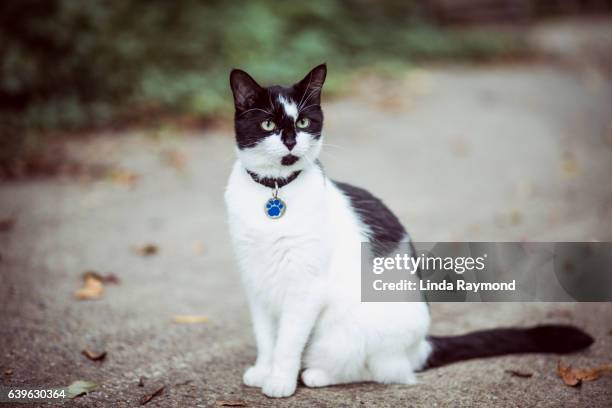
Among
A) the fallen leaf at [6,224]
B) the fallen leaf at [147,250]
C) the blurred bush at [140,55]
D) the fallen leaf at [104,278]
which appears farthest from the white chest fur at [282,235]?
the blurred bush at [140,55]

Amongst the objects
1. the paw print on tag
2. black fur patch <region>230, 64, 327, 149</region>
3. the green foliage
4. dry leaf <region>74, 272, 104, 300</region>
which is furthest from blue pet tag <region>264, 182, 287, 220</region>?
the green foliage

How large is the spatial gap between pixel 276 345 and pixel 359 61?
7757 mm

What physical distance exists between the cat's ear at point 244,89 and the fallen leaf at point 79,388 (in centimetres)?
129

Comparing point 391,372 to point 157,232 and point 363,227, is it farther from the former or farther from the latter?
point 157,232

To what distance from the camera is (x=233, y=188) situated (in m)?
2.27

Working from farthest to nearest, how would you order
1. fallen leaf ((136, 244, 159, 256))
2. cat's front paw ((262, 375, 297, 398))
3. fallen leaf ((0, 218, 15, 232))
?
fallen leaf ((0, 218, 15, 232))
fallen leaf ((136, 244, 159, 256))
cat's front paw ((262, 375, 297, 398))

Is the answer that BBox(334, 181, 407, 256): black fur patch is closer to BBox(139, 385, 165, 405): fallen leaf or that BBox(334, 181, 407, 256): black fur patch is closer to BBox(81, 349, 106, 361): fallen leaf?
BBox(139, 385, 165, 405): fallen leaf

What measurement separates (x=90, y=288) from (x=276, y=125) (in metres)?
1.80

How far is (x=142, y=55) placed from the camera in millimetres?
6961

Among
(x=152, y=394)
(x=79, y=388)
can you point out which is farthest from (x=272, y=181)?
(x=79, y=388)

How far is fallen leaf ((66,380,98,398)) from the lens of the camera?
7.41 feet

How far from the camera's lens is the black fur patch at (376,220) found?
7.91 feet

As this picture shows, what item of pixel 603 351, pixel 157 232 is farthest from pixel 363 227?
pixel 157 232

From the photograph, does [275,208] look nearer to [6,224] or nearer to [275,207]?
[275,207]
